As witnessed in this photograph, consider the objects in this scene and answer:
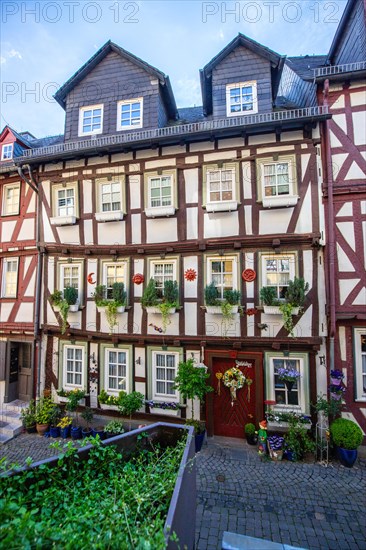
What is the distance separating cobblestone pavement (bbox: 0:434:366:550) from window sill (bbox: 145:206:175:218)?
662cm

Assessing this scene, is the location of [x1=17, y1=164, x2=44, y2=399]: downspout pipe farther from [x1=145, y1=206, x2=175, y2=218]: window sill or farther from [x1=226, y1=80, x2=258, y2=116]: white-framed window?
[x1=226, y1=80, x2=258, y2=116]: white-framed window

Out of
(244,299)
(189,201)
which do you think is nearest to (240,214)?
(189,201)

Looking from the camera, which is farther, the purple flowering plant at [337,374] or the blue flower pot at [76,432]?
the blue flower pot at [76,432]

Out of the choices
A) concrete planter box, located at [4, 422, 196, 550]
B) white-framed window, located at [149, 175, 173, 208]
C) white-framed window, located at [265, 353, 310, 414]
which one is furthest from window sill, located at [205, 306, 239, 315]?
concrete planter box, located at [4, 422, 196, 550]

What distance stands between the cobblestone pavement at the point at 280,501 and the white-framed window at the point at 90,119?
36.1 ft

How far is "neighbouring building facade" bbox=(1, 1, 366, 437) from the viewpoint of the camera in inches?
312

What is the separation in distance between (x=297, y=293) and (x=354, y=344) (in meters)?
2.11

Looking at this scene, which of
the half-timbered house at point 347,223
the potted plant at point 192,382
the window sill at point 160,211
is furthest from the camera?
the window sill at point 160,211

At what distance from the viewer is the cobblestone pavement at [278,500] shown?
4.84m

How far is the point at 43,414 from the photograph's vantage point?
8.93 m

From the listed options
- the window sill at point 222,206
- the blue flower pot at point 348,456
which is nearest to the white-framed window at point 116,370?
the window sill at point 222,206

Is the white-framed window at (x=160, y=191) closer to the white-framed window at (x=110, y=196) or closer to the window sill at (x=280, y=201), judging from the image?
the white-framed window at (x=110, y=196)

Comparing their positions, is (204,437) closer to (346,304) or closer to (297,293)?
(297,293)

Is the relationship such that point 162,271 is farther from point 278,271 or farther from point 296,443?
point 296,443
